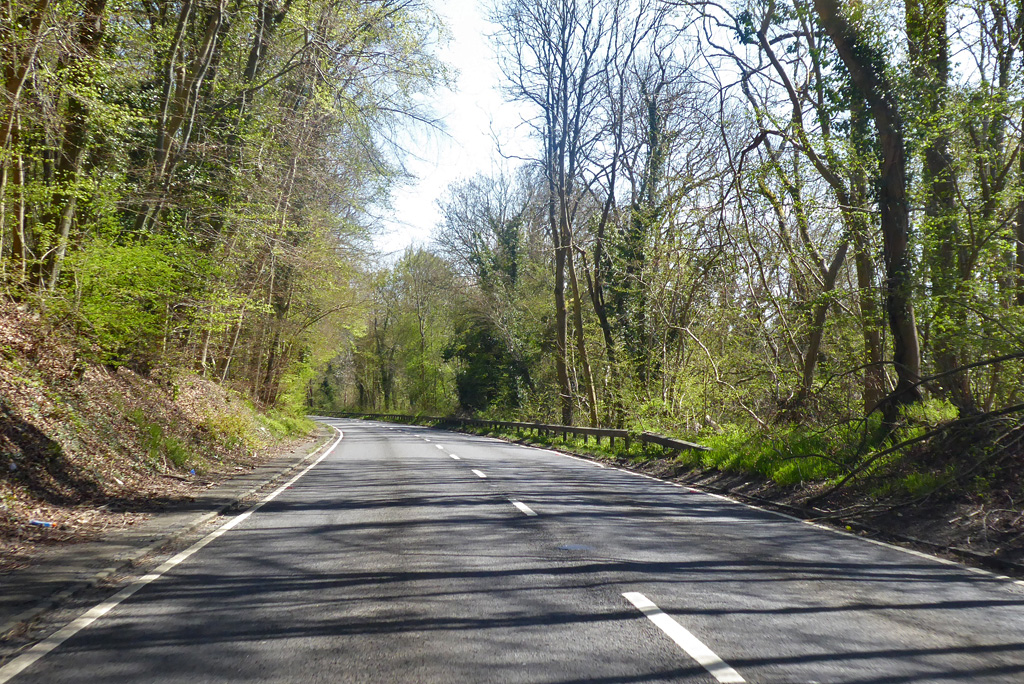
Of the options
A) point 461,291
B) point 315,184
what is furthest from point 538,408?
point 315,184

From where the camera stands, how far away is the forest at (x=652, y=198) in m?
11.6

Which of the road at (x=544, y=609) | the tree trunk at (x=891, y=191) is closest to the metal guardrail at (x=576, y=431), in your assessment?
the tree trunk at (x=891, y=191)

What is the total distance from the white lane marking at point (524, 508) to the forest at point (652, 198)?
14.6 ft

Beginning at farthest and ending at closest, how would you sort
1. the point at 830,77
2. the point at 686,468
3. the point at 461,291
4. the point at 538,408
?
the point at 461,291
the point at 538,408
the point at 686,468
the point at 830,77

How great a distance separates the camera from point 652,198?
26297 mm

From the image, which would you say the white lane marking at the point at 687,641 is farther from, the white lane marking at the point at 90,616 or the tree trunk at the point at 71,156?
the tree trunk at the point at 71,156

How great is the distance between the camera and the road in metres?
4.16

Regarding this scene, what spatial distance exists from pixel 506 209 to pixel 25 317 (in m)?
30.7

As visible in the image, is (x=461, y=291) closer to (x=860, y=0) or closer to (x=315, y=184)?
(x=315, y=184)

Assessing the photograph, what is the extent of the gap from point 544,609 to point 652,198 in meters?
22.6

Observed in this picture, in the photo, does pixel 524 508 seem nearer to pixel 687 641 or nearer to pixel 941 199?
pixel 687 641

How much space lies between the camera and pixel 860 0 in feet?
42.0

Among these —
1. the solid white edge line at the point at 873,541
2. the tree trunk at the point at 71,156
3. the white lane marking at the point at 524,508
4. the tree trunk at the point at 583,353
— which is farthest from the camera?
the tree trunk at the point at 583,353

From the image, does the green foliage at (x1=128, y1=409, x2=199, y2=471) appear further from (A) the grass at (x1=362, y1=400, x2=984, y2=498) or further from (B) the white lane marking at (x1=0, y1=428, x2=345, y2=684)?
(A) the grass at (x1=362, y1=400, x2=984, y2=498)
